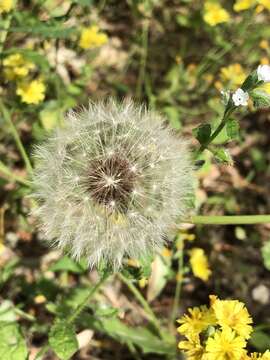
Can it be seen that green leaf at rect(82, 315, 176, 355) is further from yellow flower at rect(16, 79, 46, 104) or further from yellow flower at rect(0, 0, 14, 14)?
yellow flower at rect(0, 0, 14, 14)

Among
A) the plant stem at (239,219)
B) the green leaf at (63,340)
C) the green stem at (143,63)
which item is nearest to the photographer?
the green leaf at (63,340)

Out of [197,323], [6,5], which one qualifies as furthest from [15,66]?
[197,323]

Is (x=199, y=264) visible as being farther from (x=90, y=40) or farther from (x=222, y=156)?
(x=90, y=40)

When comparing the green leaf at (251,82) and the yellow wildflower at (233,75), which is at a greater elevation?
the green leaf at (251,82)

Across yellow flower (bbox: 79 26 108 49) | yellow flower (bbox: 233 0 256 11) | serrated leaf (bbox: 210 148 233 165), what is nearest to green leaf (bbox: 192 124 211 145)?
serrated leaf (bbox: 210 148 233 165)

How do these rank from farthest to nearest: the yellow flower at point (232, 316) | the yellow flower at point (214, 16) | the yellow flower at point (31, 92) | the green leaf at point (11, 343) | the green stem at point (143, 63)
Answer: the green stem at point (143, 63)
the yellow flower at point (214, 16)
the yellow flower at point (31, 92)
the green leaf at point (11, 343)
the yellow flower at point (232, 316)

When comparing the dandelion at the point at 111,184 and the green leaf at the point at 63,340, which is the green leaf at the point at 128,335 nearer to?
the green leaf at the point at 63,340

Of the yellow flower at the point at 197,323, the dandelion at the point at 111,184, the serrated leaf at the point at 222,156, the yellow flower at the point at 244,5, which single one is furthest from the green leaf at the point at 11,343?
the yellow flower at the point at 244,5
